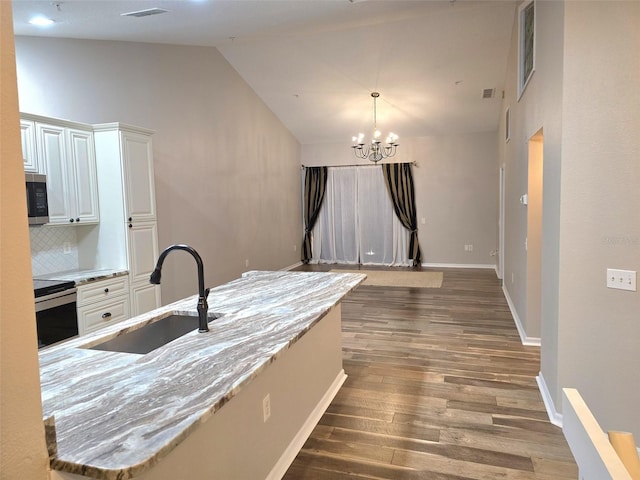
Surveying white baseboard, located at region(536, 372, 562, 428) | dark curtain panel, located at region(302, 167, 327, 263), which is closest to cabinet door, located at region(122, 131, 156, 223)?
white baseboard, located at region(536, 372, 562, 428)

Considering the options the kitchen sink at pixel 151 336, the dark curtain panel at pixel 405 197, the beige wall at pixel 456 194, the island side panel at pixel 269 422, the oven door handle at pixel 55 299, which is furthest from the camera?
the dark curtain panel at pixel 405 197

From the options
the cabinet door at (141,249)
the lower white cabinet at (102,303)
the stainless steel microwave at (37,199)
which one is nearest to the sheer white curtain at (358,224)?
the cabinet door at (141,249)

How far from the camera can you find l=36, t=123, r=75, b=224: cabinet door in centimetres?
360

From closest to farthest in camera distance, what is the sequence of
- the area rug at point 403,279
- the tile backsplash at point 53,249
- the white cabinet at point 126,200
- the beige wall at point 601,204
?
the beige wall at point 601,204 → the tile backsplash at point 53,249 → the white cabinet at point 126,200 → the area rug at point 403,279

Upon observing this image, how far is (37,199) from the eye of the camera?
3.45 meters

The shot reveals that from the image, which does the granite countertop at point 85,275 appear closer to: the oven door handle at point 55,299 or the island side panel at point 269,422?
the oven door handle at point 55,299

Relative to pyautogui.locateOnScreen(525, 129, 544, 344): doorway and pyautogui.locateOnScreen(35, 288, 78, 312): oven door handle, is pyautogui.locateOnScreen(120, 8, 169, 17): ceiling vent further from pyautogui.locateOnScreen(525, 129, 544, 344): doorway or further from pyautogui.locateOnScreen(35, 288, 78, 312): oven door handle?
pyautogui.locateOnScreen(525, 129, 544, 344): doorway

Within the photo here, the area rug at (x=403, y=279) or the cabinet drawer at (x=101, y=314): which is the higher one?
the cabinet drawer at (x=101, y=314)

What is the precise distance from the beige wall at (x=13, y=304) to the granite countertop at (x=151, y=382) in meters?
0.26

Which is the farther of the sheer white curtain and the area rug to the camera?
the sheer white curtain

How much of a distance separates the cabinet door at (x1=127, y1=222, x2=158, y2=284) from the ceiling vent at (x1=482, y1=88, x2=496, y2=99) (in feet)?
17.9

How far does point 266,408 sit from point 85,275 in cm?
269

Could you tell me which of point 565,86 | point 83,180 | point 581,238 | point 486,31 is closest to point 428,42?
point 486,31

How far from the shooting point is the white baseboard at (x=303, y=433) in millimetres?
2211
